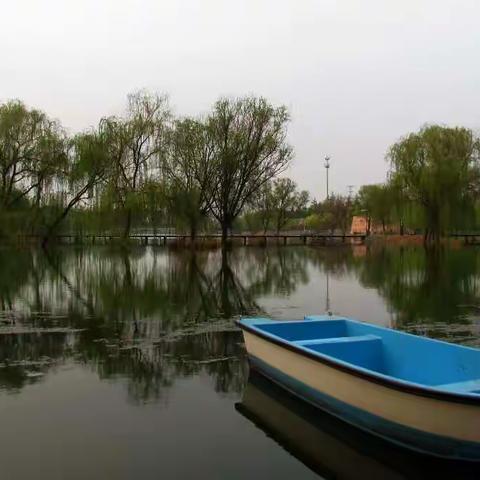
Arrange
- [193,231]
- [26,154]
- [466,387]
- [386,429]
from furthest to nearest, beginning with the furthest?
[193,231] < [26,154] < [386,429] < [466,387]

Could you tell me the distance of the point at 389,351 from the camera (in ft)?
23.8

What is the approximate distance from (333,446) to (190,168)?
4086 centimetres

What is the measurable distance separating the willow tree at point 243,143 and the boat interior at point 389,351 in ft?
125

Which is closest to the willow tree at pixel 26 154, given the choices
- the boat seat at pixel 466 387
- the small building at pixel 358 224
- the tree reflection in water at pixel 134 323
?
the tree reflection in water at pixel 134 323

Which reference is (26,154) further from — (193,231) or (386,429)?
(386,429)

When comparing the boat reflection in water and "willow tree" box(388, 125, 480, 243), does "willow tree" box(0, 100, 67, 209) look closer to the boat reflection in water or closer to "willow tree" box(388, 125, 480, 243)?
"willow tree" box(388, 125, 480, 243)

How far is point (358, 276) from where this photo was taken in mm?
22859

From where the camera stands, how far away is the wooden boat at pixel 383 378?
5016 millimetres

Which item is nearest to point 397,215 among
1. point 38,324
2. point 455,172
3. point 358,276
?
point 455,172

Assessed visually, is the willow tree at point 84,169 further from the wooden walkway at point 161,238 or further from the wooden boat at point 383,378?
the wooden boat at point 383,378

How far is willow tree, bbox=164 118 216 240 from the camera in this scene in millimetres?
44656

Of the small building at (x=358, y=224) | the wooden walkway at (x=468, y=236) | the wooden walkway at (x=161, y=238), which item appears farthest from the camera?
the small building at (x=358, y=224)

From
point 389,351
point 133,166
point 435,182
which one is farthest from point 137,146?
point 389,351

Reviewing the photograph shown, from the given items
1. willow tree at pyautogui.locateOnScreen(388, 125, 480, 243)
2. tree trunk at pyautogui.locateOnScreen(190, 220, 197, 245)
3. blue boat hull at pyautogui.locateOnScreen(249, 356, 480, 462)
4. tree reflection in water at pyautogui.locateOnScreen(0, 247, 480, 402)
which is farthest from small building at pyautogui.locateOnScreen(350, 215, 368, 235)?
blue boat hull at pyautogui.locateOnScreen(249, 356, 480, 462)
